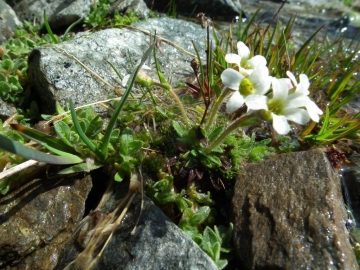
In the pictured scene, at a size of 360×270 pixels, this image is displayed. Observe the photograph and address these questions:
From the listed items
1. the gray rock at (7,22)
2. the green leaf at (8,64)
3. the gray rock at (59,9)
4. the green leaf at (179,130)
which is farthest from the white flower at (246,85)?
the gray rock at (59,9)

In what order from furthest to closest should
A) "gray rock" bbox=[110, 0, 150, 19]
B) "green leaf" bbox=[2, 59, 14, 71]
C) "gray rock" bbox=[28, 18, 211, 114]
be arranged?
"gray rock" bbox=[110, 0, 150, 19], "green leaf" bbox=[2, 59, 14, 71], "gray rock" bbox=[28, 18, 211, 114]

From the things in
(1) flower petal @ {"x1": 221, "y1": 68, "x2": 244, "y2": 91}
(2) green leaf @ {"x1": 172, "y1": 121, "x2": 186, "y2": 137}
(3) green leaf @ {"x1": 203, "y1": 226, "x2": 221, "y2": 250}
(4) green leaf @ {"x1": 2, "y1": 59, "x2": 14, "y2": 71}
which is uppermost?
(1) flower petal @ {"x1": 221, "y1": 68, "x2": 244, "y2": 91}

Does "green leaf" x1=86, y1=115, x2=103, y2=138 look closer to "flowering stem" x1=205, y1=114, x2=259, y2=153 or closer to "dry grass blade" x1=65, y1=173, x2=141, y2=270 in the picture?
"dry grass blade" x1=65, y1=173, x2=141, y2=270

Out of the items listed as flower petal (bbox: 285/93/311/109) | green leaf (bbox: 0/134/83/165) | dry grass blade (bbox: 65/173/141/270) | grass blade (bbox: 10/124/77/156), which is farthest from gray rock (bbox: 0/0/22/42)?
flower petal (bbox: 285/93/311/109)

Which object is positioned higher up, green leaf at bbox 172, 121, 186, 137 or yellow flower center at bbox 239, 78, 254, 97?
yellow flower center at bbox 239, 78, 254, 97

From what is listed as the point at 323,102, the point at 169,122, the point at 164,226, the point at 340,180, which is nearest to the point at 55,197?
the point at 164,226

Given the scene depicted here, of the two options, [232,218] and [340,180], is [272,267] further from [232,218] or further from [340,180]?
[340,180]

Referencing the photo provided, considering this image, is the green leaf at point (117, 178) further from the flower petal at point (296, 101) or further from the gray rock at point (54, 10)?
the gray rock at point (54, 10)
